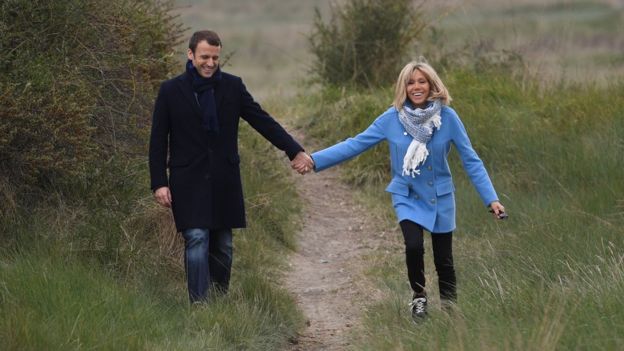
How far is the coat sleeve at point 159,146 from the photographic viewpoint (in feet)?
24.3

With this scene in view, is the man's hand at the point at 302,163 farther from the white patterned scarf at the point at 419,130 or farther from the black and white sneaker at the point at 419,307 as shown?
the black and white sneaker at the point at 419,307

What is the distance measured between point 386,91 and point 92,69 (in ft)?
18.8

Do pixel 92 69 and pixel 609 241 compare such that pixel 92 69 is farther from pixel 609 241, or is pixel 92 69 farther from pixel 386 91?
pixel 386 91

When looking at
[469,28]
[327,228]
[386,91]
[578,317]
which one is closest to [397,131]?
[578,317]

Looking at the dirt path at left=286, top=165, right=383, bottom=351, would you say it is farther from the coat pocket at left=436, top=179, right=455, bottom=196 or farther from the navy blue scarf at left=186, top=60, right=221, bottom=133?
the navy blue scarf at left=186, top=60, right=221, bottom=133

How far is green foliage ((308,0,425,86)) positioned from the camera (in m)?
14.9

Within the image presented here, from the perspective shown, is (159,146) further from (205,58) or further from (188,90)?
(205,58)

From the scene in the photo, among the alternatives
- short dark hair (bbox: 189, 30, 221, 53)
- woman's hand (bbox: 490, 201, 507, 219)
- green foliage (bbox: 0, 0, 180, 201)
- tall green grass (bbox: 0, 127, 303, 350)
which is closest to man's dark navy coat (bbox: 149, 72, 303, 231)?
short dark hair (bbox: 189, 30, 221, 53)

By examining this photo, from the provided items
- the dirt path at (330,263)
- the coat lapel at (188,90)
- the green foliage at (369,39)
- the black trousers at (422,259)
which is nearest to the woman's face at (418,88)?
the black trousers at (422,259)

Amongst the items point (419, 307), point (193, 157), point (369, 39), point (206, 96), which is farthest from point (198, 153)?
point (369, 39)

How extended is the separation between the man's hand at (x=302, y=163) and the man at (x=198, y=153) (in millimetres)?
420

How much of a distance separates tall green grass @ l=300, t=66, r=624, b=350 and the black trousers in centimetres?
11

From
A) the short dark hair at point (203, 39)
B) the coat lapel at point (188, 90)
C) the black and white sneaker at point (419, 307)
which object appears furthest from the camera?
the coat lapel at point (188, 90)

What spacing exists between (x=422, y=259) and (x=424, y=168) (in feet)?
1.82
